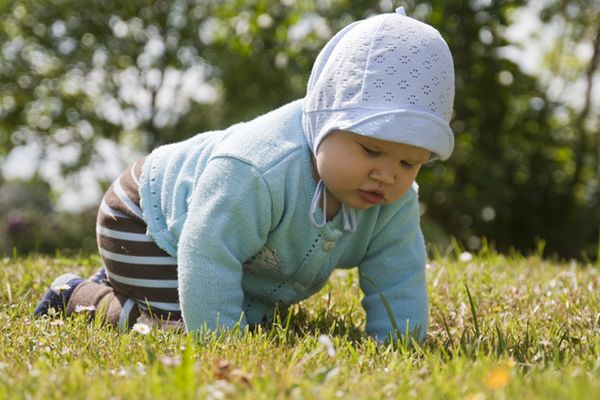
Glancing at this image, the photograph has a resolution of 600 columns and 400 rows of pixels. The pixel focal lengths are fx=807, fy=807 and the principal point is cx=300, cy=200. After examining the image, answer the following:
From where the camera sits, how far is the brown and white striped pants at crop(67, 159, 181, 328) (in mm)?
3365

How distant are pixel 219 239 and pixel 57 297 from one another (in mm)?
1111

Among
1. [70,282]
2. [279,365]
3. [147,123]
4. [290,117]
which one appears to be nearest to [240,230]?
[290,117]

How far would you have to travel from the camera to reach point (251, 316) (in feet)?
11.3

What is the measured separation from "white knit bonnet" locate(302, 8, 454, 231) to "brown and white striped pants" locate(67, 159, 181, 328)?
0.92 meters

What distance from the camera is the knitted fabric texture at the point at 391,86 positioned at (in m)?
2.74

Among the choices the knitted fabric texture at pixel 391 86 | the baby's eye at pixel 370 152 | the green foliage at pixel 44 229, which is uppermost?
the knitted fabric texture at pixel 391 86

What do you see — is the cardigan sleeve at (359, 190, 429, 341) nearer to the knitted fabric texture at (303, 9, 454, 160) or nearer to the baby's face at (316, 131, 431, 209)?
the baby's face at (316, 131, 431, 209)

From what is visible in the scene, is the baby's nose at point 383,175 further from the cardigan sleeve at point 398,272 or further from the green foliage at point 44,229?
the green foliage at point 44,229

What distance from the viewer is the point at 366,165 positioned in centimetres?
285

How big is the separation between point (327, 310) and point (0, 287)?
1659 mm

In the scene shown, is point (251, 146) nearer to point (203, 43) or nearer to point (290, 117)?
point (290, 117)

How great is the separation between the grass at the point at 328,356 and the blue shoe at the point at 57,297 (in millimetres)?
65

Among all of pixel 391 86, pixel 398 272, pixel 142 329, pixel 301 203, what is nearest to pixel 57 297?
pixel 142 329

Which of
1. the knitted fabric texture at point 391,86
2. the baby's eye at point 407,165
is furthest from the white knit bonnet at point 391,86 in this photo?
the baby's eye at point 407,165
